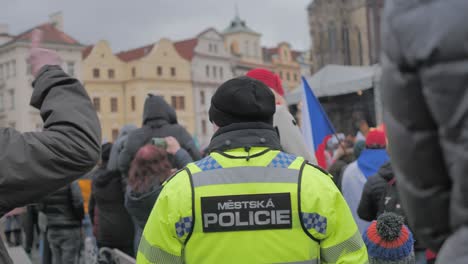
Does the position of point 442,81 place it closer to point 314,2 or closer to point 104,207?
point 104,207

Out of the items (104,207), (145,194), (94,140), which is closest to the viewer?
(94,140)

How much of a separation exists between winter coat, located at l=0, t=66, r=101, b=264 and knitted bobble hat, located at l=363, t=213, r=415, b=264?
5.60 ft

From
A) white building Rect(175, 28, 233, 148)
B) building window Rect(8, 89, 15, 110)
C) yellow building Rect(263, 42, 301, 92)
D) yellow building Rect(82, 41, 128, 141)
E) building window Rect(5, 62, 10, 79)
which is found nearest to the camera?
building window Rect(5, 62, 10, 79)

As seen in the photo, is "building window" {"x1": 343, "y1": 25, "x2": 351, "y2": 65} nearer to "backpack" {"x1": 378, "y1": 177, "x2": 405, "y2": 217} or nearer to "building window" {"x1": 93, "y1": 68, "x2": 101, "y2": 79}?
"building window" {"x1": 93, "y1": 68, "x2": 101, "y2": 79}

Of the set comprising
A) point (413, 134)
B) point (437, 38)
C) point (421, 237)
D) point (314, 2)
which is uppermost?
point (314, 2)

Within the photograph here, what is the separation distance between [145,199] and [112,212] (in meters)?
1.67

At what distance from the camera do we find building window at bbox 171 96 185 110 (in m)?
62.8

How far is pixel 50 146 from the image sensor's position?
2.36 m

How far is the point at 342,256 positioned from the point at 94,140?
3.50ft

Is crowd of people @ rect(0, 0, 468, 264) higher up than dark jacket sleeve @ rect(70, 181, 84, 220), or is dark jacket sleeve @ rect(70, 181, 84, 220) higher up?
crowd of people @ rect(0, 0, 468, 264)

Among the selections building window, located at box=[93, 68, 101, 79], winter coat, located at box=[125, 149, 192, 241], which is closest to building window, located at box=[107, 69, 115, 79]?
building window, located at box=[93, 68, 101, 79]

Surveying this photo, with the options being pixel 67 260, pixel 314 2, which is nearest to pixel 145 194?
pixel 67 260

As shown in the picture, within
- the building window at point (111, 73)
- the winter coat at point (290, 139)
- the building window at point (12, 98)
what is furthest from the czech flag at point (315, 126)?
the building window at point (111, 73)

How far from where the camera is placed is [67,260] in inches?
295
